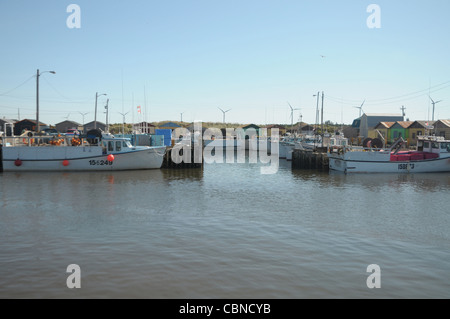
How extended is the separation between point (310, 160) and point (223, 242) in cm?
3230

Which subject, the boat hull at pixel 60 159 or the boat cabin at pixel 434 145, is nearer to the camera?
the boat hull at pixel 60 159

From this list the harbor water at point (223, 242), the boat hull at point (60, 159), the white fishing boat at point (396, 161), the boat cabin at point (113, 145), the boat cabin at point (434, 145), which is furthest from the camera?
the boat cabin at point (434, 145)

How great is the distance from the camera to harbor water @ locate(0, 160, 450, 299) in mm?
11445

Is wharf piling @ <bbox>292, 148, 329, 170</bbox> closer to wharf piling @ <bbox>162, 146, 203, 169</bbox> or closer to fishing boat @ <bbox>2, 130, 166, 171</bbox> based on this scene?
wharf piling @ <bbox>162, 146, 203, 169</bbox>

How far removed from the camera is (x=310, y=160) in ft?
151

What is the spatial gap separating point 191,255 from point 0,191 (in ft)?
69.9

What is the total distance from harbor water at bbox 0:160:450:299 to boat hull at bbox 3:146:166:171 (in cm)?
1018

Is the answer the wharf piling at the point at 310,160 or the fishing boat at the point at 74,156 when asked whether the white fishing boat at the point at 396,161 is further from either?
the fishing boat at the point at 74,156

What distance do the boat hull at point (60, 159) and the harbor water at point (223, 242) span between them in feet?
33.4

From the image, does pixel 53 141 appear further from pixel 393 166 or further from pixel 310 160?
pixel 393 166

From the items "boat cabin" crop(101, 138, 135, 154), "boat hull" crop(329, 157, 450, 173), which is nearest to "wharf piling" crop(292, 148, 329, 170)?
"boat hull" crop(329, 157, 450, 173)

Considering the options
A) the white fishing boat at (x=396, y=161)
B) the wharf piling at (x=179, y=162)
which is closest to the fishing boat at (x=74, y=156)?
the wharf piling at (x=179, y=162)

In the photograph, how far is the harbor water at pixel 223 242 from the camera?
1145cm
